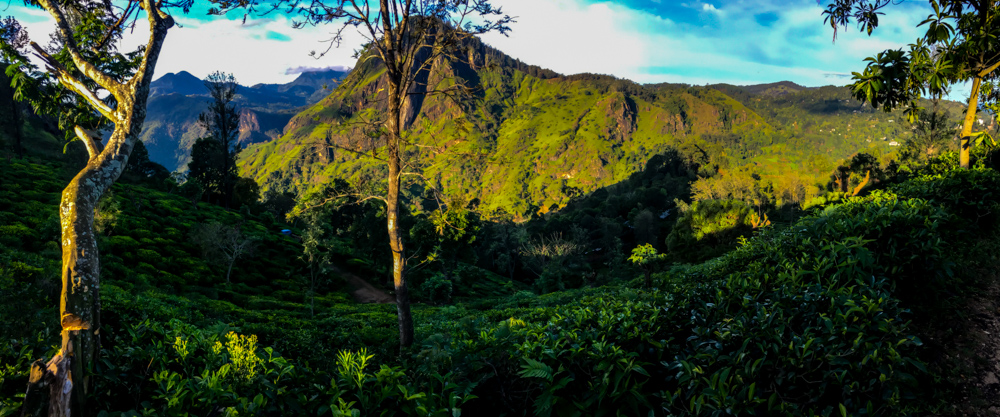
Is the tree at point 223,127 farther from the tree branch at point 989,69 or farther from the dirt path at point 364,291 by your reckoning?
the tree branch at point 989,69

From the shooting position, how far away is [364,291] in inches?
1427

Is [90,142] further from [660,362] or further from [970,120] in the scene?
[970,120]

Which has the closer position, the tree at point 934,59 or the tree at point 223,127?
the tree at point 934,59

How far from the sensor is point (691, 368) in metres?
2.91

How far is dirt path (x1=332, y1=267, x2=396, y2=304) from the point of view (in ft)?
113

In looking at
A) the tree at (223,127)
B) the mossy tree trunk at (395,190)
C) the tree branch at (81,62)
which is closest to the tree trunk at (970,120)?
the mossy tree trunk at (395,190)

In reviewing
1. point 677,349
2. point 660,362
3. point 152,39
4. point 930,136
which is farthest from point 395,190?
point 930,136

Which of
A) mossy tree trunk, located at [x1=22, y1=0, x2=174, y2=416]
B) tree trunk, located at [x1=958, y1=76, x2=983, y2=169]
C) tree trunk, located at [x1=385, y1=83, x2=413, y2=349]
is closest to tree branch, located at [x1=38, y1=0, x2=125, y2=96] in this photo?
mossy tree trunk, located at [x1=22, y1=0, x2=174, y2=416]

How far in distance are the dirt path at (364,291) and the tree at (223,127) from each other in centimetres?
2603

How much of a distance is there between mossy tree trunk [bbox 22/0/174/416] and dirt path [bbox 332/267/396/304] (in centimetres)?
3057

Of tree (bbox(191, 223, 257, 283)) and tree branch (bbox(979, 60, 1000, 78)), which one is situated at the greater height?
tree branch (bbox(979, 60, 1000, 78))

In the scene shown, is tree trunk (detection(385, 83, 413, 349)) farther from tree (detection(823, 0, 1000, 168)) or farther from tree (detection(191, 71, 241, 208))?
tree (detection(191, 71, 241, 208))

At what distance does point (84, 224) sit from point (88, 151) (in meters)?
0.85

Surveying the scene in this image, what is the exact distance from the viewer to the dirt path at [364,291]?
113 feet
